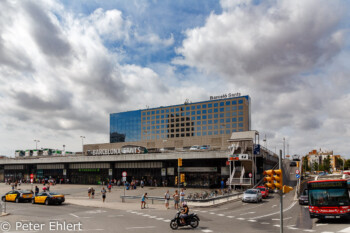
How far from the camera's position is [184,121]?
11950 centimetres

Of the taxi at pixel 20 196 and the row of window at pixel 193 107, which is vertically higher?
the row of window at pixel 193 107

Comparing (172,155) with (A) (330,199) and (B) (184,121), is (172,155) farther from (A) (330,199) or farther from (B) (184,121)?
(B) (184,121)

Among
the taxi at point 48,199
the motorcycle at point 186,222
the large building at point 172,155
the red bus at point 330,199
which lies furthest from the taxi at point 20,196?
the red bus at point 330,199

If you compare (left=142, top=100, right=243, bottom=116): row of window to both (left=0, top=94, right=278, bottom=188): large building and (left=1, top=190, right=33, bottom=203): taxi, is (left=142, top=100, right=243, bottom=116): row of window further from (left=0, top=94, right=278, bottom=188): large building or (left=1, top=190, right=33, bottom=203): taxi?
(left=1, top=190, right=33, bottom=203): taxi

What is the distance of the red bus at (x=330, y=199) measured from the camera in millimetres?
18438

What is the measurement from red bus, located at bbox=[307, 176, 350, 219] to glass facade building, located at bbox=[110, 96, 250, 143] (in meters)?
85.3

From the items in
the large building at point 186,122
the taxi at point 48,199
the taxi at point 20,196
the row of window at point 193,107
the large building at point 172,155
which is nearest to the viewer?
the taxi at point 48,199

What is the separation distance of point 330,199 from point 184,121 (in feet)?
332

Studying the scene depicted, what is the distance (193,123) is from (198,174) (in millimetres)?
60222

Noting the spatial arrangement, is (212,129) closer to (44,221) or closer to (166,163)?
(166,163)

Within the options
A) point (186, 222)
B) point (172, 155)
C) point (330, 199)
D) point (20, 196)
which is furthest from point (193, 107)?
point (186, 222)

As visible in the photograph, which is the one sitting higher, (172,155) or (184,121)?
(184,121)

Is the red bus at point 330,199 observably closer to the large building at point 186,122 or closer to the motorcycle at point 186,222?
the motorcycle at point 186,222

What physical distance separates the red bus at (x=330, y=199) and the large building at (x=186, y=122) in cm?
7161
